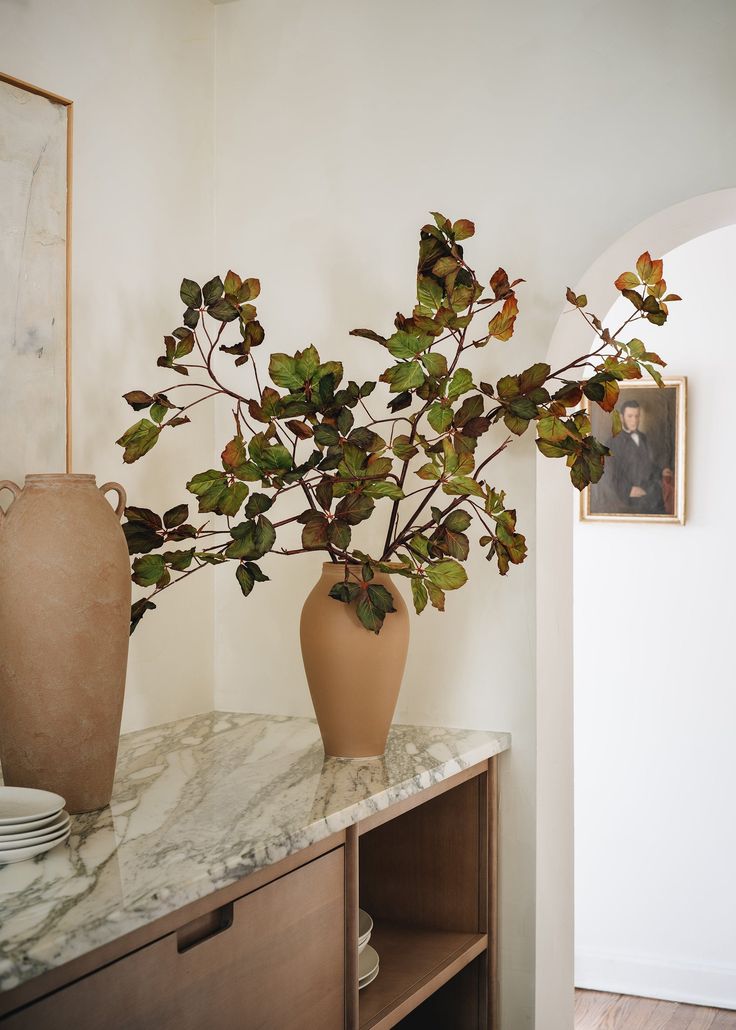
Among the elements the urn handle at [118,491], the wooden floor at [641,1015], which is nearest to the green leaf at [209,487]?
the urn handle at [118,491]

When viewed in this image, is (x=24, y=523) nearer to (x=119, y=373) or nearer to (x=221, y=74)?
(x=119, y=373)

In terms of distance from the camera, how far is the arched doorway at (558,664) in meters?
1.95

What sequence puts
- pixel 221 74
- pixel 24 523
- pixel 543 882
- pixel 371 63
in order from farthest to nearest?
pixel 221 74
pixel 371 63
pixel 543 882
pixel 24 523

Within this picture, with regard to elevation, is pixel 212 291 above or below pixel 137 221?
below

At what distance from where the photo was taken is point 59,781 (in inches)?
55.4

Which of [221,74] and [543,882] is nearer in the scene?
[543,882]

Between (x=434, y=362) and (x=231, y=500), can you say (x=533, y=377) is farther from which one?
(x=231, y=500)

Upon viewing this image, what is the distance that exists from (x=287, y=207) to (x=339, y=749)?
3.66 ft

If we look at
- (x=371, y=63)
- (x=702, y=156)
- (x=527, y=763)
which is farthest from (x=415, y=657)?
(x=371, y=63)

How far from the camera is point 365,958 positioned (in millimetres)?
1749

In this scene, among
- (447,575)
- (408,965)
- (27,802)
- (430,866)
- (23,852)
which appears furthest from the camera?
(430,866)

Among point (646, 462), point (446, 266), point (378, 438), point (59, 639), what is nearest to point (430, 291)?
point (446, 266)

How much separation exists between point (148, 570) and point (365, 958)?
730 millimetres

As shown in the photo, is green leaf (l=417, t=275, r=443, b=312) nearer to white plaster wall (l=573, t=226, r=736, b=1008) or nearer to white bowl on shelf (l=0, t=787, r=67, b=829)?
white bowl on shelf (l=0, t=787, r=67, b=829)
